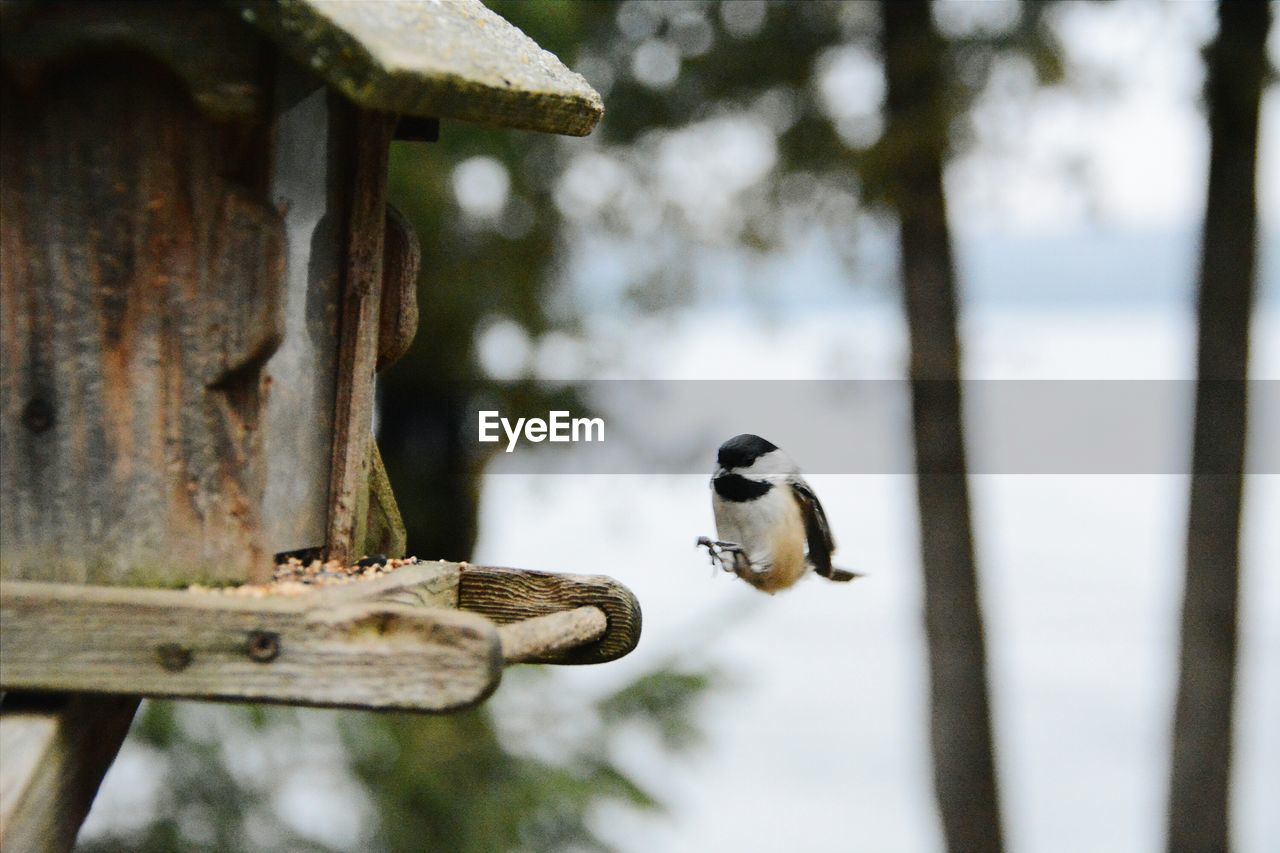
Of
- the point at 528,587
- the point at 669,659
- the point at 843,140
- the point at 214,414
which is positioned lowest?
the point at 669,659

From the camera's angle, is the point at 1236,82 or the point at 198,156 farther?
the point at 1236,82

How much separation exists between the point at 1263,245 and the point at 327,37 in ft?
16.0

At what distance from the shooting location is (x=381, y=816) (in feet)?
16.1

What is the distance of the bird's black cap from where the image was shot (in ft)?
7.24

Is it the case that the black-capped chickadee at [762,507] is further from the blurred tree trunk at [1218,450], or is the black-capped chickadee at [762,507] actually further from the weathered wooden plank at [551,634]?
the blurred tree trunk at [1218,450]

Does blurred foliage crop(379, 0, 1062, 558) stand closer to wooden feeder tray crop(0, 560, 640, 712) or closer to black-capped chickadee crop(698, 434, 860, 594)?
black-capped chickadee crop(698, 434, 860, 594)

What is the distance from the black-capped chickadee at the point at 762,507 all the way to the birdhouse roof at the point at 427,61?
1.87 ft

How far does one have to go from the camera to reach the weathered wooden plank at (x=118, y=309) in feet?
5.61

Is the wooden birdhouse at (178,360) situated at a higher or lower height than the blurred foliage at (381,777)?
higher

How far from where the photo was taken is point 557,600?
6.98 ft

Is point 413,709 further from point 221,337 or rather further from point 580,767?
point 580,767

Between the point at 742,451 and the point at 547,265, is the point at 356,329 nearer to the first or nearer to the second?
the point at 742,451

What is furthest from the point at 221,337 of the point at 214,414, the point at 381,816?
the point at 381,816

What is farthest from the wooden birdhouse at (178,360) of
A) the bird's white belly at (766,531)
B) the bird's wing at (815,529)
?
the bird's wing at (815,529)
